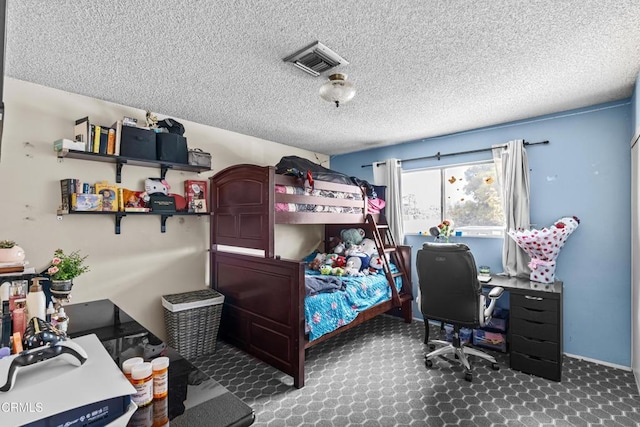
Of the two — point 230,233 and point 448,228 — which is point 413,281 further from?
point 230,233

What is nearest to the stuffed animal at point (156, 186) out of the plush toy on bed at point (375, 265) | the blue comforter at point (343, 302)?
the blue comforter at point (343, 302)

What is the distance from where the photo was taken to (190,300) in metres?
2.91

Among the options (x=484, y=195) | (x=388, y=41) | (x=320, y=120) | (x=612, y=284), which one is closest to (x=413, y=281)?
(x=484, y=195)

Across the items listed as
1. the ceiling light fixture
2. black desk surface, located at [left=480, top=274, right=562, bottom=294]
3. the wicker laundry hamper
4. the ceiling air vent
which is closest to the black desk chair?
black desk surface, located at [left=480, top=274, right=562, bottom=294]

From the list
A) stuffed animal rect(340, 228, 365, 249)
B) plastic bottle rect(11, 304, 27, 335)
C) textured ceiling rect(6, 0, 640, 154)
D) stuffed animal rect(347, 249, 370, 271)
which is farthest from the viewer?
stuffed animal rect(340, 228, 365, 249)

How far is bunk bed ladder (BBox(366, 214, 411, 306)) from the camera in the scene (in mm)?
3651

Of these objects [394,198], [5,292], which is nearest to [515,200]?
[394,198]

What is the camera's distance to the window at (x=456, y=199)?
3.52 m

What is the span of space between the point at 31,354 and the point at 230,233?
237 cm

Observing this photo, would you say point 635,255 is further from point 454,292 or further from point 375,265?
point 375,265

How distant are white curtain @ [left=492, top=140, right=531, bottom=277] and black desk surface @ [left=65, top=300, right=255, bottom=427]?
3.20 meters

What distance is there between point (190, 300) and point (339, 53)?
2437 millimetres

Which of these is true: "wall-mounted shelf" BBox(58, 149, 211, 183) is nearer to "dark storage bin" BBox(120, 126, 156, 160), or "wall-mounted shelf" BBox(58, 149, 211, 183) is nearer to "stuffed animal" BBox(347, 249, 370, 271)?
"dark storage bin" BBox(120, 126, 156, 160)

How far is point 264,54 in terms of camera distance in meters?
1.95
